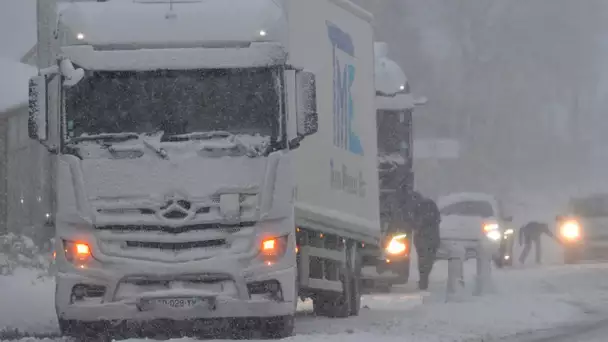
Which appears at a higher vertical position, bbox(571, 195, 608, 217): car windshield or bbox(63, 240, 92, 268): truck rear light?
bbox(63, 240, 92, 268): truck rear light

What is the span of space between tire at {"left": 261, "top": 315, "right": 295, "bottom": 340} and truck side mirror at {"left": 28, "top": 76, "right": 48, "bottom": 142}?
9.42 ft

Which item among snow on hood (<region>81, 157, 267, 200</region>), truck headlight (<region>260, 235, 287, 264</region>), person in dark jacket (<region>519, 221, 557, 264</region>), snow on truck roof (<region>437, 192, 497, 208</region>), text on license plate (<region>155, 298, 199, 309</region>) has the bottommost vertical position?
person in dark jacket (<region>519, 221, 557, 264</region>)

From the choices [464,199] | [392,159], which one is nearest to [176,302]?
[392,159]

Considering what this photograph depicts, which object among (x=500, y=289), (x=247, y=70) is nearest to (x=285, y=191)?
(x=247, y=70)

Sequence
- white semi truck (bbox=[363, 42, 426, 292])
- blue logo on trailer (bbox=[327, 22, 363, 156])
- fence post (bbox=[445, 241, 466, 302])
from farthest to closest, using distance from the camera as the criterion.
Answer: white semi truck (bbox=[363, 42, 426, 292])
fence post (bbox=[445, 241, 466, 302])
blue logo on trailer (bbox=[327, 22, 363, 156])

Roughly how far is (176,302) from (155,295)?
210 millimetres

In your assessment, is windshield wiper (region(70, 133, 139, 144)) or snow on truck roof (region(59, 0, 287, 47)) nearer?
windshield wiper (region(70, 133, 139, 144))

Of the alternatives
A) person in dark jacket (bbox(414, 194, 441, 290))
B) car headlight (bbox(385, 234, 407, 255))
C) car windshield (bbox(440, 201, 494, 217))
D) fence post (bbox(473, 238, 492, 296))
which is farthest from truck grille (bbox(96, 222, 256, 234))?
car windshield (bbox(440, 201, 494, 217))

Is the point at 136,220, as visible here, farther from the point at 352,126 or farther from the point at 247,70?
the point at 352,126

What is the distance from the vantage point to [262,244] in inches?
499

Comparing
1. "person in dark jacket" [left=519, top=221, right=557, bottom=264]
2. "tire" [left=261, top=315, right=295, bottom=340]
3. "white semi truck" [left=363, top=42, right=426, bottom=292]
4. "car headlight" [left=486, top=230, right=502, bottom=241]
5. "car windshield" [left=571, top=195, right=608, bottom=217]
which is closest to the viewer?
"tire" [left=261, top=315, right=295, bottom=340]

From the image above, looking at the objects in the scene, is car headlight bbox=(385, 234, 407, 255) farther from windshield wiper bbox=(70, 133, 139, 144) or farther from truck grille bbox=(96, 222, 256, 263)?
windshield wiper bbox=(70, 133, 139, 144)

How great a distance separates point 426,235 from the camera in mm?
22969

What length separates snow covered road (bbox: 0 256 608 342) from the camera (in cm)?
1410
